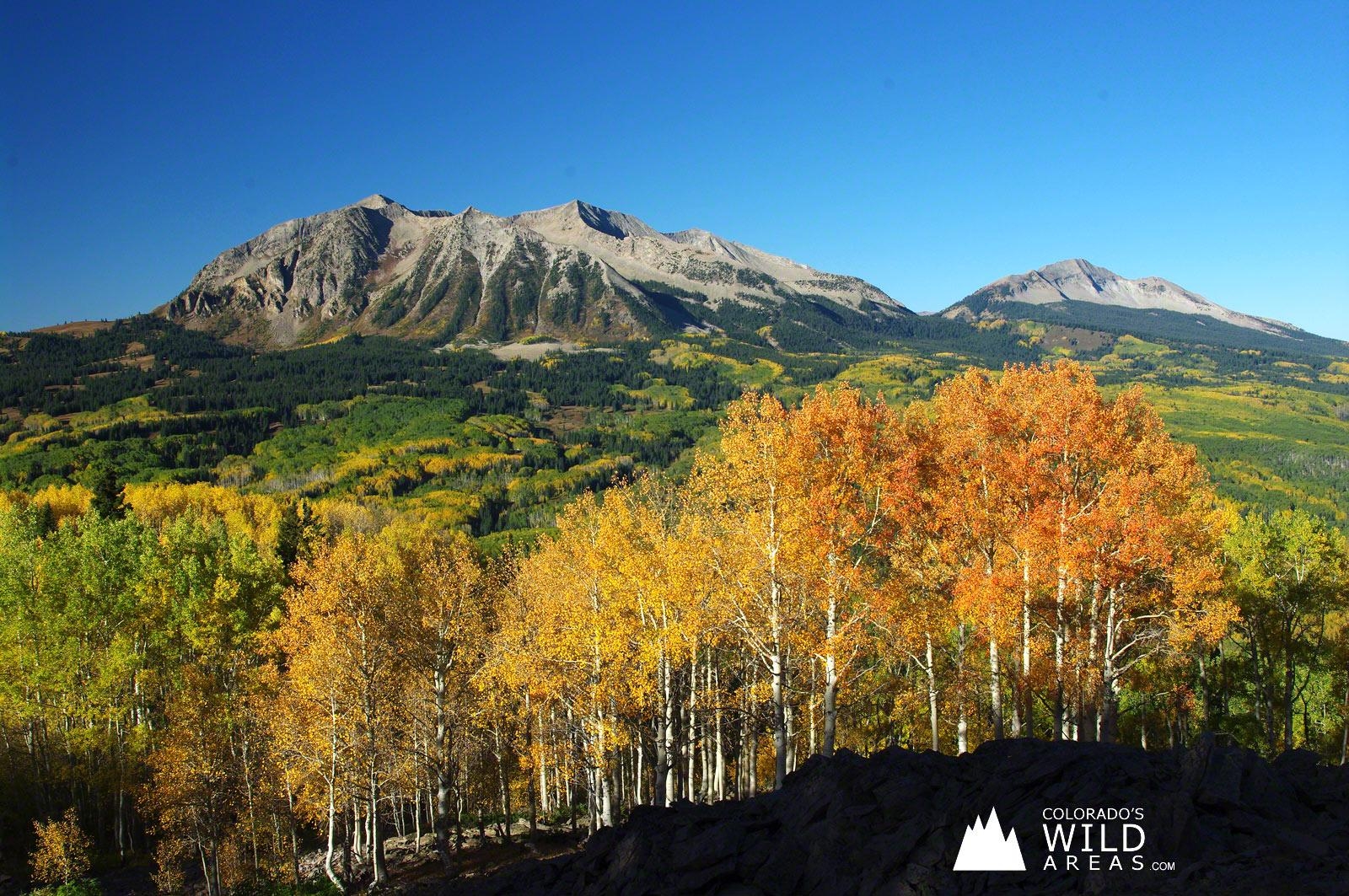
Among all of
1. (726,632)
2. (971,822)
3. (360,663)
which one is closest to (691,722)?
(726,632)

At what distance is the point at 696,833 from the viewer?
13.6 meters

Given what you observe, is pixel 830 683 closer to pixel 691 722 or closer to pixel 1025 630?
pixel 1025 630

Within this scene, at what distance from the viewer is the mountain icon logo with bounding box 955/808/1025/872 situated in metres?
10.7

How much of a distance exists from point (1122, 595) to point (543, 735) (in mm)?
27280

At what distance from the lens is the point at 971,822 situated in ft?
37.5

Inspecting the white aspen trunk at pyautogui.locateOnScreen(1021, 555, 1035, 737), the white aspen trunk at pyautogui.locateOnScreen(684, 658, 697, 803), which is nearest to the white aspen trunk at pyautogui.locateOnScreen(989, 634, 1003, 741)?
the white aspen trunk at pyautogui.locateOnScreen(1021, 555, 1035, 737)

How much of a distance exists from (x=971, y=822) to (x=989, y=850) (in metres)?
0.51

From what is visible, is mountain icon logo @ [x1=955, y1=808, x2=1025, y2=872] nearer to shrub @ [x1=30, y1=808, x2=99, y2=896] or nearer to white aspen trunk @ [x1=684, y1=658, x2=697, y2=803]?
white aspen trunk @ [x1=684, y1=658, x2=697, y2=803]

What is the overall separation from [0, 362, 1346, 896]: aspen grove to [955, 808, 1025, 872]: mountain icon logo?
8.93 metres

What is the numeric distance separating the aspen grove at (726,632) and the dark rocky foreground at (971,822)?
274 inches

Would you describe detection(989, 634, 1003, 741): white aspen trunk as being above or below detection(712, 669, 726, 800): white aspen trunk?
above

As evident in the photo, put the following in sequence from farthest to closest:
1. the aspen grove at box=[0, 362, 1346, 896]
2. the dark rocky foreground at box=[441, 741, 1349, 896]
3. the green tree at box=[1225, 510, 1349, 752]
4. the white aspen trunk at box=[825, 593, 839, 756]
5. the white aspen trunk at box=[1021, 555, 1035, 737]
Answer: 1. the green tree at box=[1225, 510, 1349, 752]
2. the white aspen trunk at box=[1021, 555, 1035, 737]
3. the aspen grove at box=[0, 362, 1346, 896]
4. the white aspen trunk at box=[825, 593, 839, 756]
5. the dark rocky foreground at box=[441, 741, 1349, 896]

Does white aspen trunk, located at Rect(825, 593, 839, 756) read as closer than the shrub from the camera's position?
Yes

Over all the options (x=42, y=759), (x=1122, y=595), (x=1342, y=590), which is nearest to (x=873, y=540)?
(x=1122, y=595)
